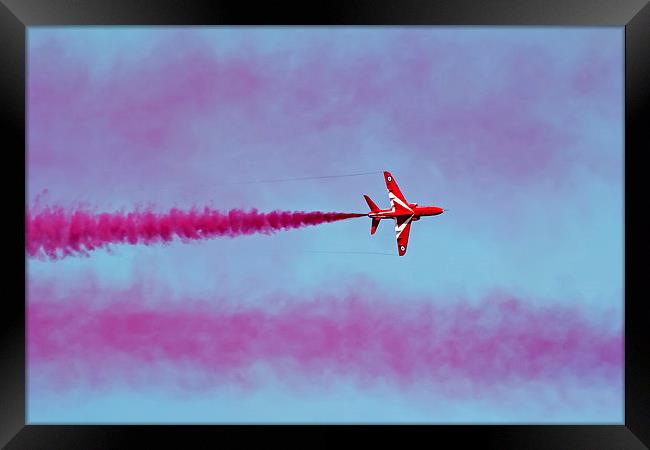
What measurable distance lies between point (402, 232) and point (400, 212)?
122cm

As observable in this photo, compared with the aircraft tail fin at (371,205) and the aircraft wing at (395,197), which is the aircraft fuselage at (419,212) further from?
the aircraft tail fin at (371,205)

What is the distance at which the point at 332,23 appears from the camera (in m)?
37.3

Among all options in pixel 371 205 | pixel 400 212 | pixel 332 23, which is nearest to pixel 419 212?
pixel 400 212

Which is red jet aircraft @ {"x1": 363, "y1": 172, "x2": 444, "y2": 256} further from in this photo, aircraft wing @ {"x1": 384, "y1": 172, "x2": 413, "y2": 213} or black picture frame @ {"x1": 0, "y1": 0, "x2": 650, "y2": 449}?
black picture frame @ {"x1": 0, "y1": 0, "x2": 650, "y2": 449}

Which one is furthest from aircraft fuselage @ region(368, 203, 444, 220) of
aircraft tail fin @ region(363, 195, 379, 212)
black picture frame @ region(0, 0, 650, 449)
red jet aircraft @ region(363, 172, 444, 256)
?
black picture frame @ region(0, 0, 650, 449)

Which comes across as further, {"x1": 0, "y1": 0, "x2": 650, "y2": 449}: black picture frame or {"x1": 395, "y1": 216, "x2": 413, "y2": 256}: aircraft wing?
{"x1": 395, "y1": 216, "x2": 413, "y2": 256}: aircraft wing

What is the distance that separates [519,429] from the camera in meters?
39.3

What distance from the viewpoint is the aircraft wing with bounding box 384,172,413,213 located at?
4812 centimetres

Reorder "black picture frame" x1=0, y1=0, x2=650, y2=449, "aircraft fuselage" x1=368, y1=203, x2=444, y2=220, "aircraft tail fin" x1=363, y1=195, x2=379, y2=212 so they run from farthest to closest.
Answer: "aircraft fuselage" x1=368, y1=203, x2=444, y2=220
"aircraft tail fin" x1=363, y1=195, x2=379, y2=212
"black picture frame" x1=0, y1=0, x2=650, y2=449

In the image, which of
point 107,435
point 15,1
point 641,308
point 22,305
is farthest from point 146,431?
point 641,308

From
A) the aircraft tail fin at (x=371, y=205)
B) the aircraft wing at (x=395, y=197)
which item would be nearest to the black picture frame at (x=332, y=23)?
the aircraft tail fin at (x=371, y=205)

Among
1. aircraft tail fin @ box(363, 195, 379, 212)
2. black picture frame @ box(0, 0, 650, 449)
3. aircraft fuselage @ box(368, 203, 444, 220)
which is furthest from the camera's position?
aircraft fuselage @ box(368, 203, 444, 220)

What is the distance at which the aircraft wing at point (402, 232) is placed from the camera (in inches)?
1903

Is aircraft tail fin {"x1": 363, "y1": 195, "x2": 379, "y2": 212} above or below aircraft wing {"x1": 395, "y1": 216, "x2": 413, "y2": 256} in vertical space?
above
